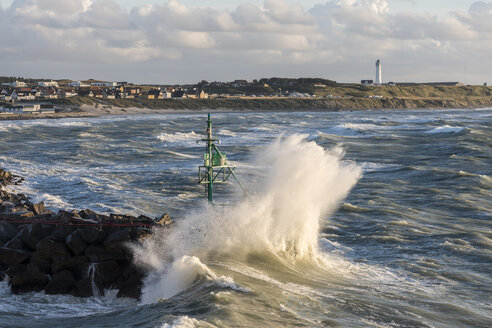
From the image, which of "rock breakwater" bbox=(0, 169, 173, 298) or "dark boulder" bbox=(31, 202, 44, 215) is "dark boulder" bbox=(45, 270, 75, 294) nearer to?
"rock breakwater" bbox=(0, 169, 173, 298)

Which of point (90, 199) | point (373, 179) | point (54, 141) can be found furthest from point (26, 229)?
point (54, 141)

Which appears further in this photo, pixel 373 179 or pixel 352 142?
pixel 352 142

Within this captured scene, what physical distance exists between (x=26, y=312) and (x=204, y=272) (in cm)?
447

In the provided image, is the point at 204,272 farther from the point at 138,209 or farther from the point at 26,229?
the point at 138,209

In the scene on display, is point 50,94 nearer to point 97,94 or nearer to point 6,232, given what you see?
point 97,94

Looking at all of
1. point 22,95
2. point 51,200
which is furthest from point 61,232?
point 22,95

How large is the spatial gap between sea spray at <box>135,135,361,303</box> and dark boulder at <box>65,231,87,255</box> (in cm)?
163

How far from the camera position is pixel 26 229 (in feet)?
61.4

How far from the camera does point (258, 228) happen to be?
69.5ft

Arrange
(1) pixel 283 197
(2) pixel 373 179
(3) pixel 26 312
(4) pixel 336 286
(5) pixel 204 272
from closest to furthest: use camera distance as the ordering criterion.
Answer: (3) pixel 26 312 → (5) pixel 204 272 → (4) pixel 336 286 → (1) pixel 283 197 → (2) pixel 373 179

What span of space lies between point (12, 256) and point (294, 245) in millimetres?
8832

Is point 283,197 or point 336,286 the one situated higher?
point 283,197

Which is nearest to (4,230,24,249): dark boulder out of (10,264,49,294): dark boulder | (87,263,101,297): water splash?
(10,264,49,294): dark boulder

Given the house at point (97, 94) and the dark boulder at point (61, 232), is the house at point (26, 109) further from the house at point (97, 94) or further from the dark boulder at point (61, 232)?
the dark boulder at point (61, 232)
